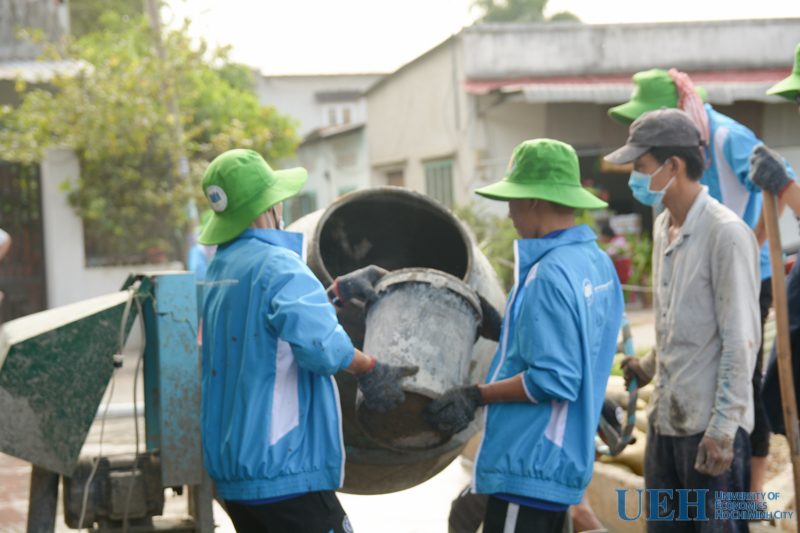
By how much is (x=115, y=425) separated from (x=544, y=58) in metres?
8.19

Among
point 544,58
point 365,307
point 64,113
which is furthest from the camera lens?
point 544,58

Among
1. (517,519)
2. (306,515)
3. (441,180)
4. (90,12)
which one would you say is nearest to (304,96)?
(90,12)

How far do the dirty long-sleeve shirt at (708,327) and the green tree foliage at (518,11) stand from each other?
3232cm

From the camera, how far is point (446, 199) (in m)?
12.1

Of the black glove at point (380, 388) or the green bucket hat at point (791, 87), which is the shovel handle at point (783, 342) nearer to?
the green bucket hat at point (791, 87)

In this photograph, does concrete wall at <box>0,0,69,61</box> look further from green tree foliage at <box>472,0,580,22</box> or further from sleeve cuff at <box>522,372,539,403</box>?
green tree foliage at <box>472,0,580,22</box>

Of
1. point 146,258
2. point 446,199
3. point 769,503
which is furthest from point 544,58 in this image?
point 769,503

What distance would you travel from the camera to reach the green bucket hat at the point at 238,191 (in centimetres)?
225

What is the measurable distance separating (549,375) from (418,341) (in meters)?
0.52

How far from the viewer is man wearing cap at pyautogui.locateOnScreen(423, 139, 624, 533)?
2.03m

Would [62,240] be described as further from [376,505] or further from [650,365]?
[650,365]

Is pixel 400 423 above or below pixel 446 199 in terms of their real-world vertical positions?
below

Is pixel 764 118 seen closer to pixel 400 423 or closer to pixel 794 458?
pixel 794 458

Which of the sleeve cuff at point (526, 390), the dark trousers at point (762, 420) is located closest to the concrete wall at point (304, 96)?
the dark trousers at point (762, 420)
